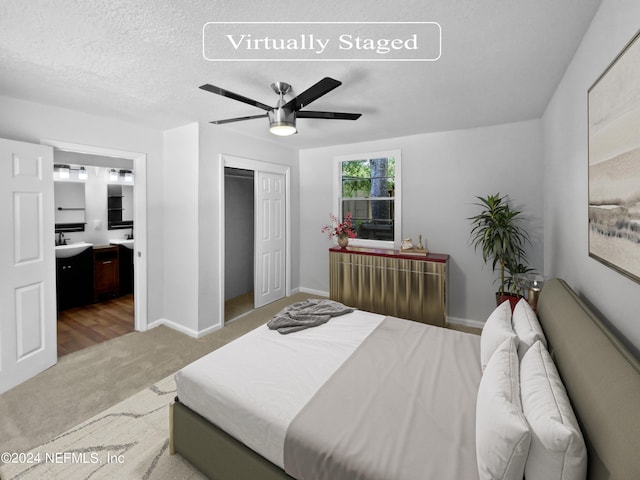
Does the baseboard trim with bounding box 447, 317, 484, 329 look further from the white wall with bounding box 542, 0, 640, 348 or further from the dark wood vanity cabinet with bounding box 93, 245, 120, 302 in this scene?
the dark wood vanity cabinet with bounding box 93, 245, 120, 302

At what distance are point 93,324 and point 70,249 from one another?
136 cm

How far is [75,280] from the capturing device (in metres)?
4.49

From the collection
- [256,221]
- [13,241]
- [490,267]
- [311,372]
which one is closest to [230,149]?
[256,221]

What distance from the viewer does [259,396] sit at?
1.58 metres

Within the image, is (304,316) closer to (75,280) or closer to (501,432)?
(501,432)

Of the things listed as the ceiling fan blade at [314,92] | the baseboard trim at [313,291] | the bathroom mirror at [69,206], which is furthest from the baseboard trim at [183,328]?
the ceiling fan blade at [314,92]

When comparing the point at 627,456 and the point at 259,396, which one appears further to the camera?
the point at 259,396

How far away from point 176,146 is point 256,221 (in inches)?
56.6

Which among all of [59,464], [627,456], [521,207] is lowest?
[59,464]

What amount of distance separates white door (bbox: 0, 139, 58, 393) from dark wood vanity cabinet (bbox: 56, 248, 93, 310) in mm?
1763

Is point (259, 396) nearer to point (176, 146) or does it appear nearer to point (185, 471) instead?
point (185, 471)

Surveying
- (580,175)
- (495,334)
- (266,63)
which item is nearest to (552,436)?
(495,334)

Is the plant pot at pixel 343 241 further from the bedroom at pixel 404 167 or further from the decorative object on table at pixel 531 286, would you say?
the decorative object on table at pixel 531 286

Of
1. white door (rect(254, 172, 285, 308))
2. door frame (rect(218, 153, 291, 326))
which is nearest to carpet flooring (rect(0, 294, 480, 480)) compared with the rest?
door frame (rect(218, 153, 291, 326))
